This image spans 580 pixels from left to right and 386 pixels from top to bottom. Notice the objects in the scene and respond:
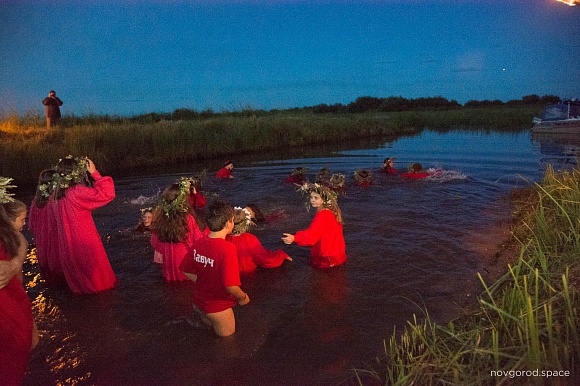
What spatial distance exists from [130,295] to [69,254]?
105 cm

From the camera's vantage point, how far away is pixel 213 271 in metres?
4.47

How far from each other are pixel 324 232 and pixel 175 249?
232cm

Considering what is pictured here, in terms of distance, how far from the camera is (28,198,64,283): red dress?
6223 millimetres

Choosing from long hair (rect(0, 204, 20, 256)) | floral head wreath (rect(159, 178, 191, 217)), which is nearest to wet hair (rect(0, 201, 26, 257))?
long hair (rect(0, 204, 20, 256))

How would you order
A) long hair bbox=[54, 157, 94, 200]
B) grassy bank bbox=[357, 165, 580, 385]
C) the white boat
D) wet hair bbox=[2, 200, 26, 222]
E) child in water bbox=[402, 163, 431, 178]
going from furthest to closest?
the white boat < child in water bbox=[402, 163, 431, 178] < long hair bbox=[54, 157, 94, 200] < wet hair bbox=[2, 200, 26, 222] < grassy bank bbox=[357, 165, 580, 385]

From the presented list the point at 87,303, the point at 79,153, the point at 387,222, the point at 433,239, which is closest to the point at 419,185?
the point at 387,222

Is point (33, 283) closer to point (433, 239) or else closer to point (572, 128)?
point (433, 239)

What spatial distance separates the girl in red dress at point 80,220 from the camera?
5852mm

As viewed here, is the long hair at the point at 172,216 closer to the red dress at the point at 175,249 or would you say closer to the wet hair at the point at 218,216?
the red dress at the point at 175,249

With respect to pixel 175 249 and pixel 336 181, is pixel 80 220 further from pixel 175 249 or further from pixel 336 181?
pixel 336 181

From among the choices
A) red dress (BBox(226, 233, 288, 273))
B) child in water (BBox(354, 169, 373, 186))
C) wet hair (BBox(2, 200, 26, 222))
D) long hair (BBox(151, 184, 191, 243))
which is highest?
wet hair (BBox(2, 200, 26, 222))

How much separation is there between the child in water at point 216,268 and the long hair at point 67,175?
7.72 ft

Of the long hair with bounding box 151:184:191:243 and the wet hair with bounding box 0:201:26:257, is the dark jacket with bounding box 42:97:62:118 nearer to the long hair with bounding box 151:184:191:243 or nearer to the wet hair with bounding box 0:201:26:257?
the long hair with bounding box 151:184:191:243

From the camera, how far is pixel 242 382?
430 cm
